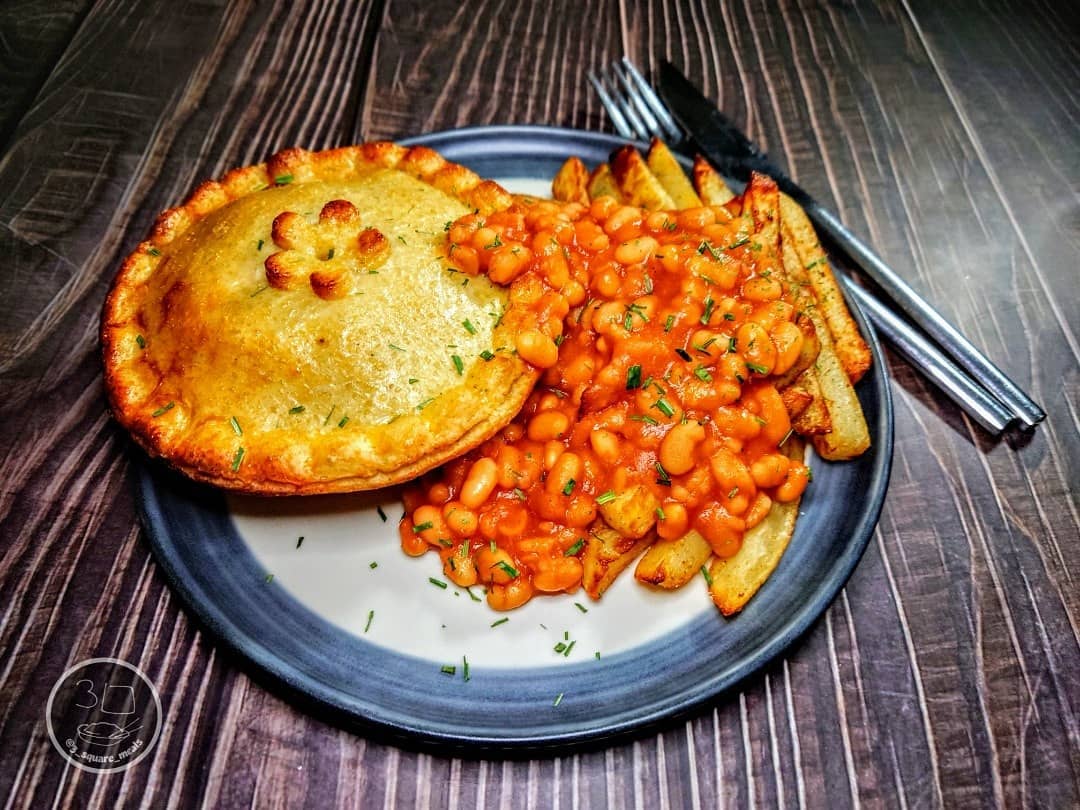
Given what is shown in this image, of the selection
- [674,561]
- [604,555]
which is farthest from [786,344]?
[604,555]

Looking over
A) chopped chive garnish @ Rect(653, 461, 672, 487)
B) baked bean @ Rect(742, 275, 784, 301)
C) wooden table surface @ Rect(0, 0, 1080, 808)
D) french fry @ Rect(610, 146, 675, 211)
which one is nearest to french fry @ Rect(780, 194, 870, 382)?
baked bean @ Rect(742, 275, 784, 301)

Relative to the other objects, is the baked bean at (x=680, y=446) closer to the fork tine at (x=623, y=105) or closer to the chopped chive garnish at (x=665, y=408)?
the chopped chive garnish at (x=665, y=408)

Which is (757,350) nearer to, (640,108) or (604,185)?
(604,185)

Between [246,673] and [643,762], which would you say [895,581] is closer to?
[643,762]

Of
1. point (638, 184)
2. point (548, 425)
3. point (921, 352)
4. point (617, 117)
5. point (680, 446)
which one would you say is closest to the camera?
point (680, 446)

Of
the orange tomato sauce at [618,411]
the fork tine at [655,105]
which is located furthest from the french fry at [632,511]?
the fork tine at [655,105]

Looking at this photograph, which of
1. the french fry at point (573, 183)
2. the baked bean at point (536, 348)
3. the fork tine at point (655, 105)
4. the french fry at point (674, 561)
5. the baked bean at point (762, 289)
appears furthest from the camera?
the fork tine at point (655, 105)
